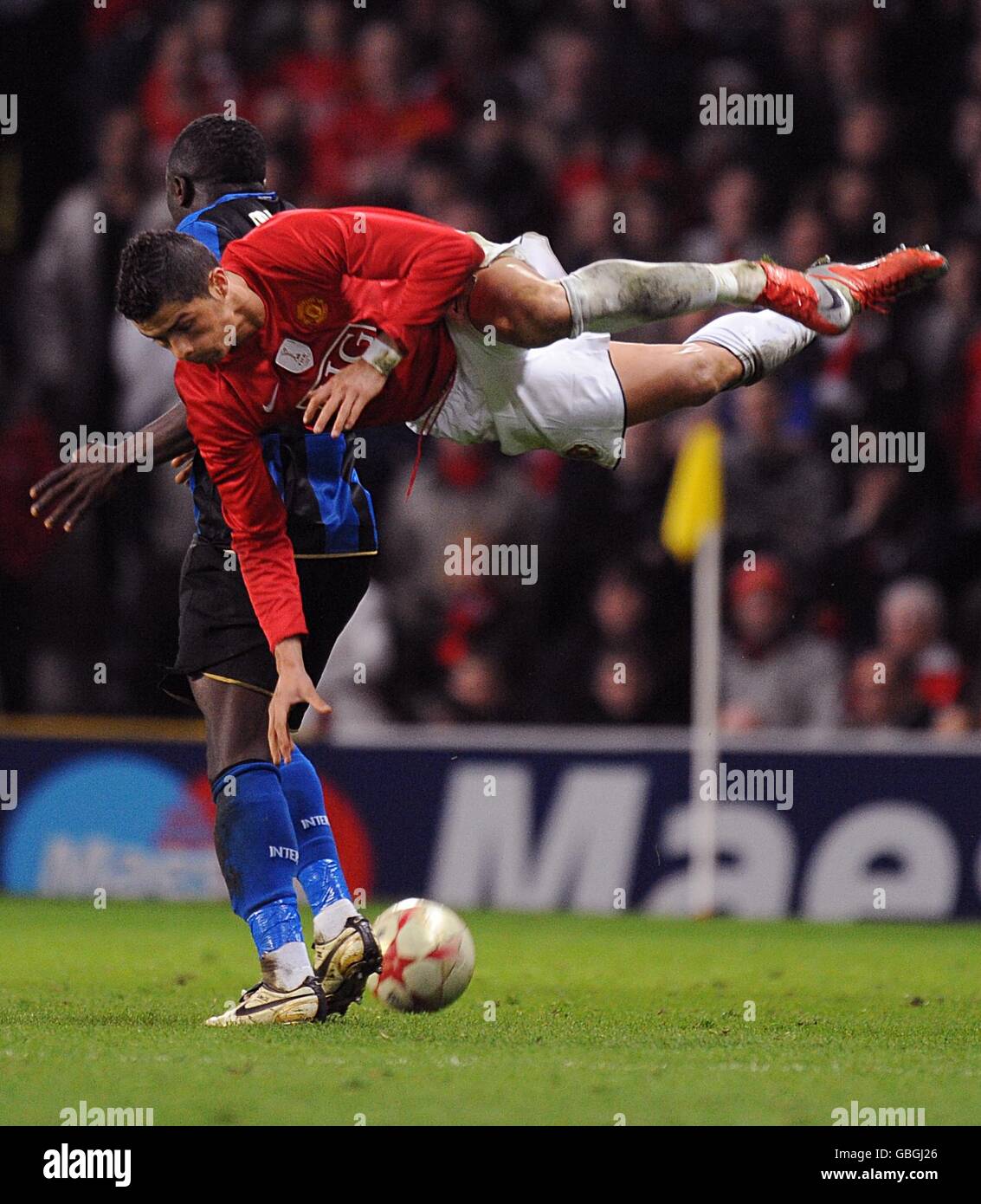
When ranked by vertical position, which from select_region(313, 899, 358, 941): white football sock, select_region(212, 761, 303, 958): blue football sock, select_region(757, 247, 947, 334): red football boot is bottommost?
select_region(313, 899, 358, 941): white football sock

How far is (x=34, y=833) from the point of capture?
9.59 metres

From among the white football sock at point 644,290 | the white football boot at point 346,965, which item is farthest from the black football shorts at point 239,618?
the white football sock at point 644,290

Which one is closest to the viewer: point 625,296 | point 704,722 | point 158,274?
point 158,274

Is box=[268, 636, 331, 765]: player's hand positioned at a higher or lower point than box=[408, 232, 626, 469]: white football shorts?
lower

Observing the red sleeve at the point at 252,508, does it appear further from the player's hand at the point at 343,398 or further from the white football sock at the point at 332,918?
the white football sock at the point at 332,918

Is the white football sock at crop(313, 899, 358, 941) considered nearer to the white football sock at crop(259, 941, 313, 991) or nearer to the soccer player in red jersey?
the white football sock at crop(259, 941, 313, 991)

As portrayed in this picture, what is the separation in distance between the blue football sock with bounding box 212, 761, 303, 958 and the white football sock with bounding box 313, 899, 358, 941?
15 centimetres

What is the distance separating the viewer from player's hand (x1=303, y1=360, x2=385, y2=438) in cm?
497

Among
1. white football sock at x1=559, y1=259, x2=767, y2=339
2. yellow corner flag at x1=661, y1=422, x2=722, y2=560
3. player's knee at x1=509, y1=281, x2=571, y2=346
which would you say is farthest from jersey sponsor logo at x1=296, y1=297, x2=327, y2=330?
yellow corner flag at x1=661, y1=422, x2=722, y2=560

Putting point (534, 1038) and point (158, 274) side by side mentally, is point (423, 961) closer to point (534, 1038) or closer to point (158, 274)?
point (534, 1038)

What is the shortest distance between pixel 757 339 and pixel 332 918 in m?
1.98

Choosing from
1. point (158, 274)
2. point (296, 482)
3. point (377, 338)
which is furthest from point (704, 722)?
point (158, 274)

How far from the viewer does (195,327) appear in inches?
193

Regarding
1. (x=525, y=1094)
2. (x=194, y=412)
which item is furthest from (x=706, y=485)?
(x=525, y=1094)
